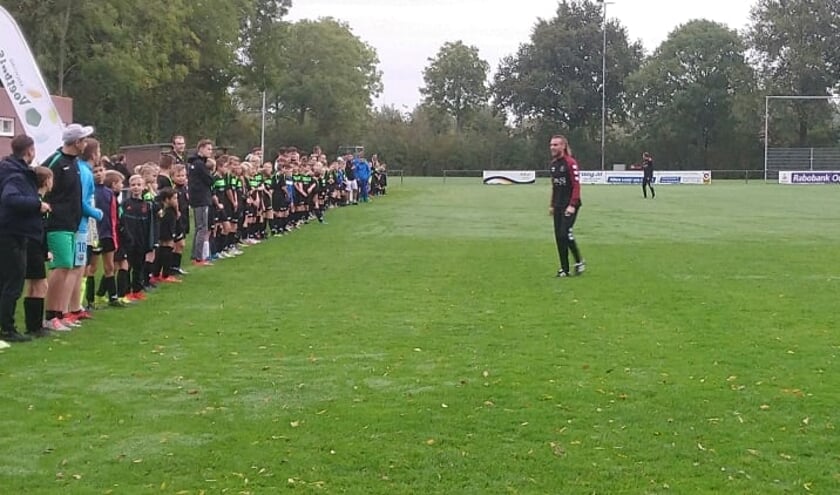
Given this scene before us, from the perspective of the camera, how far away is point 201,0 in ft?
169

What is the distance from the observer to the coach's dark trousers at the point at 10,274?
8906 millimetres

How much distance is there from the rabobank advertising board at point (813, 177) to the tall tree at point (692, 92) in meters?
18.6

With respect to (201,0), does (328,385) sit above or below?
below

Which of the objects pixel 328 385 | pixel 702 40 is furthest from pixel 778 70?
pixel 328 385

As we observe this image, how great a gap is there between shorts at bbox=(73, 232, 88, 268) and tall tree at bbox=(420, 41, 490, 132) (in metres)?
97.7

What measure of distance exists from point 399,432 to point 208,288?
739 centimetres

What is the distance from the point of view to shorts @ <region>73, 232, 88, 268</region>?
9.80 meters

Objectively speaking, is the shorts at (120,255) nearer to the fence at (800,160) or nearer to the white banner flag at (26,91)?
the white banner flag at (26,91)

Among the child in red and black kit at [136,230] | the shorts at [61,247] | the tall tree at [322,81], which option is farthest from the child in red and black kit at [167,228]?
the tall tree at [322,81]

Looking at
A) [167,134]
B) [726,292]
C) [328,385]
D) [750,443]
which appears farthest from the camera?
[167,134]

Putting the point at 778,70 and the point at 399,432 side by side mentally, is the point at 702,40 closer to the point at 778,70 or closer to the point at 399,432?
the point at 778,70

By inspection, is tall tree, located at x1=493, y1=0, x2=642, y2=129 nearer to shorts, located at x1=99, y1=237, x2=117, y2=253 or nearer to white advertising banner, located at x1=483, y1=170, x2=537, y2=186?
white advertising banner, located at x1=483, y1=170, x2=537, y2=186

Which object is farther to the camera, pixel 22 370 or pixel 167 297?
pixel 167 297

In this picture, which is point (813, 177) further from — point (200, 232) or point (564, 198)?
point (200, 232)
